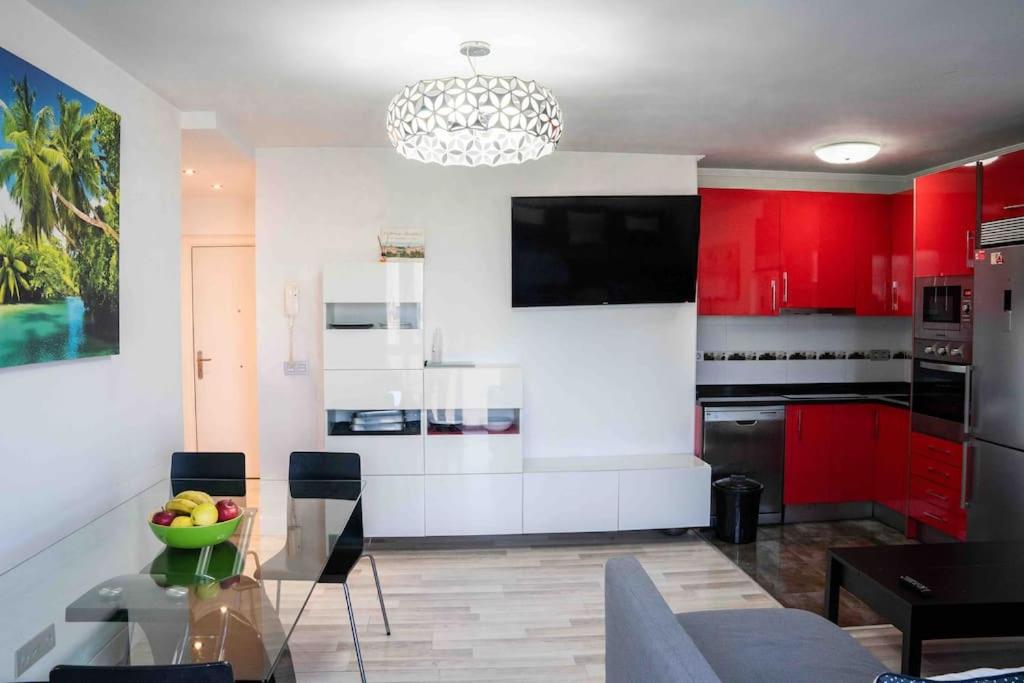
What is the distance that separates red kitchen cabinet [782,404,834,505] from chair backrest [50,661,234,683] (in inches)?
162

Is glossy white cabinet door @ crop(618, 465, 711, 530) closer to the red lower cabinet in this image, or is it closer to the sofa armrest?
the red lower cabinet

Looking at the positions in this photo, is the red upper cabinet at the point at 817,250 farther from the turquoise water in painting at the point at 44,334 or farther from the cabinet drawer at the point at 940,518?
the turquoise water in painting at the point at 44,334

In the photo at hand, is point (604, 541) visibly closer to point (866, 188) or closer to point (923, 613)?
point (923, 613)

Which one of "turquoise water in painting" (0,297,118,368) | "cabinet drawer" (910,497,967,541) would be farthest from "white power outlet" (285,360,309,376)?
"cabinet drawer" (910,497,967,541)

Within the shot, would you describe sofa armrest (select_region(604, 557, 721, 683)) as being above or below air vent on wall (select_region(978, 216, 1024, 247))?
below

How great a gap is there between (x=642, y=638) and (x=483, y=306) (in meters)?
2.98

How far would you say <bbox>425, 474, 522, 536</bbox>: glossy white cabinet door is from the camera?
13.1ft

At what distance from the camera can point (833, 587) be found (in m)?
2.66

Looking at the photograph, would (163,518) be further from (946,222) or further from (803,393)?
(946,222)

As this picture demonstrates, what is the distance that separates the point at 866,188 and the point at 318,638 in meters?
4.88

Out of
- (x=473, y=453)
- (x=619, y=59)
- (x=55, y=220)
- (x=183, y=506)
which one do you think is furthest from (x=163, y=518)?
(x=619, y=59)

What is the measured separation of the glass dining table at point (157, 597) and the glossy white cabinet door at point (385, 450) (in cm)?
151

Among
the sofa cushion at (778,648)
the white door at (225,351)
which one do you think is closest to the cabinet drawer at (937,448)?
the sofa cushion at (778,648)

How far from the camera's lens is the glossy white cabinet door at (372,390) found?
3.94m
